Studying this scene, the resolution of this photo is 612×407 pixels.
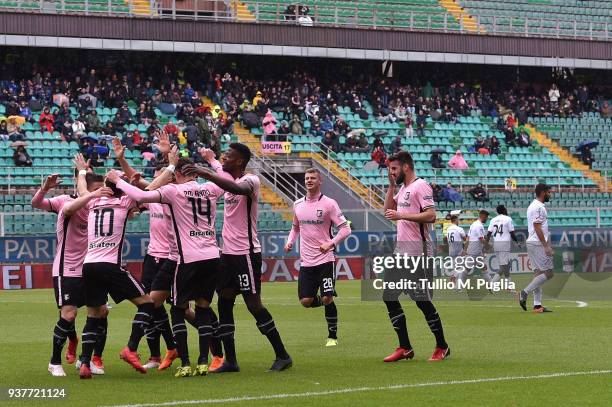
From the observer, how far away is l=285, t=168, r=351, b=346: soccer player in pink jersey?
1738cm

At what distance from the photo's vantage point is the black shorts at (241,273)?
13.8 meters

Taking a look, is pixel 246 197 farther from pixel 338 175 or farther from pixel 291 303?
pixel 338 175

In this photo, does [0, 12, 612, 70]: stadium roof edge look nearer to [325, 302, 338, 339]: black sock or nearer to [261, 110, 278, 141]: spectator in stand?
[261, 110, 278, 141]: spectator in stand

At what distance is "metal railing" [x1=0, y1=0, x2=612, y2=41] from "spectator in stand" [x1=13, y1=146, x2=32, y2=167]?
6.32 meters

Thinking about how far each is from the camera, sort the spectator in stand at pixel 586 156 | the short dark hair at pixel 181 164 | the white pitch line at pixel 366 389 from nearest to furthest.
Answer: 1. the white pitch line at pixel 366 389
2. the short dark hair at pixel 181 164
3. the spectator in stand at pixel 586 156

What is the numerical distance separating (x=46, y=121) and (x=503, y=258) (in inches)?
734

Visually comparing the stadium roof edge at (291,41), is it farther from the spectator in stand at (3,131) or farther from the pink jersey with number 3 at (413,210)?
the pink jersey with number 3 at (413,210)

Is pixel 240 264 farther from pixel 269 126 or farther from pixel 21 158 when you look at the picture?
pixel 269 126

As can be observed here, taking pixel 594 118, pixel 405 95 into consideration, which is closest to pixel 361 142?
pixel 405 95

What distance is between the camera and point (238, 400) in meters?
11.3

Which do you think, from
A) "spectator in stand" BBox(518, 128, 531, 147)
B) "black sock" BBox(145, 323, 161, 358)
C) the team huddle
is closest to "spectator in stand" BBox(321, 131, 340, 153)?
"spectator in stand" BBox(518, 128, 531, 147)

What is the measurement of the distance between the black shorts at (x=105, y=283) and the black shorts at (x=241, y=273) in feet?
3.09

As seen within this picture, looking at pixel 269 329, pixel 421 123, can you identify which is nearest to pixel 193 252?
pixel 269 329

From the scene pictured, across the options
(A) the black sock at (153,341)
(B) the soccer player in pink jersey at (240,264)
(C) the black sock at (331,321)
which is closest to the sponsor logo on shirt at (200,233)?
(B) the soccer player in pink jersey at (240,264)
